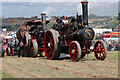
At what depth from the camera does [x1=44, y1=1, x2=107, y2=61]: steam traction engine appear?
9.20m

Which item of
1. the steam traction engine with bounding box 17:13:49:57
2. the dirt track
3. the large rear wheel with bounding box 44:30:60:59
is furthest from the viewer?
the steam traction engine with bounding box 17:13:49:57

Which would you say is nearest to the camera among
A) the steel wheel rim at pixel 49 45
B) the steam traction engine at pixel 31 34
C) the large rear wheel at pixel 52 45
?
the large rear wheel at pixel 52 45

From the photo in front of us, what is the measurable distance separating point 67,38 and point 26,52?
448 centimetres

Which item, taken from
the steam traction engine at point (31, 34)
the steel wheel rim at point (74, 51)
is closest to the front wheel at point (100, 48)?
the steel wheel rim at point (74, 51)

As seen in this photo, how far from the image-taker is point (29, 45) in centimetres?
1315

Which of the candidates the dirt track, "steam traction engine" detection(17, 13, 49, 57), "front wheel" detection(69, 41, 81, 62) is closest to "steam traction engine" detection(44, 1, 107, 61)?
"front wheel" detection(69, 41, 81, 62)

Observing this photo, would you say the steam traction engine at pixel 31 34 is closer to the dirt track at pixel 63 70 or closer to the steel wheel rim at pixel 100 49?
the steel wheel rim at pixel 100 49

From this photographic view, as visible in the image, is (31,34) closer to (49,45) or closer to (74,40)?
(49,45)

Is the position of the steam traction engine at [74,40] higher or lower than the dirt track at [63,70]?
higher

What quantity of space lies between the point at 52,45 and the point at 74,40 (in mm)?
1257

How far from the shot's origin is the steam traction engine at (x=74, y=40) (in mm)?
9203

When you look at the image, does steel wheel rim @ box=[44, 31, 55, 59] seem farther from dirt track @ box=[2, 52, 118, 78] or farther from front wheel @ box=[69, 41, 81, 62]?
dirt track @ box=[2, 52, 118, 78]

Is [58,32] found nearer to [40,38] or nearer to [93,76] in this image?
[40,38]

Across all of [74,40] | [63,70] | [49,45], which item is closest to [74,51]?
[74,40]
